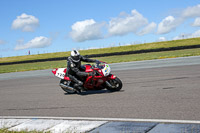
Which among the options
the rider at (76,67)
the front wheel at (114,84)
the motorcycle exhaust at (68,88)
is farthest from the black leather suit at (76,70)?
the front wheel at (114,84)

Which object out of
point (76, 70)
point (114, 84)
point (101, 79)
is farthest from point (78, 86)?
point (114, 84)

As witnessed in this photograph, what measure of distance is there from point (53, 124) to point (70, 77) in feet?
13.6

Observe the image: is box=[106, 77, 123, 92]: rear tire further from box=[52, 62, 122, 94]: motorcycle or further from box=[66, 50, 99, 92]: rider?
box=[66, 50, 99, 92]: rider

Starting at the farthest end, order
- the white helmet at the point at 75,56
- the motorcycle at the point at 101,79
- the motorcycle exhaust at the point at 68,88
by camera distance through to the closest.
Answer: the motorcycle exhaust at the point at 68,88 → the white helmet at the point at 75,56 → the motorcycle at the point at 101,79

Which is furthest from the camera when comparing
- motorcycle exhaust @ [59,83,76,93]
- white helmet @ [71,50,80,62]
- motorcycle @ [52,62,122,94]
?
motorcycle exhaust @ [59,83,76,93]

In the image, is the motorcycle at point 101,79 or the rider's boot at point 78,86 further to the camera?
the rider's boot at point 78,86

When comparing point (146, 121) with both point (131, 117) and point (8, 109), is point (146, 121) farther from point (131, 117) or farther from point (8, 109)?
point (8, 109)

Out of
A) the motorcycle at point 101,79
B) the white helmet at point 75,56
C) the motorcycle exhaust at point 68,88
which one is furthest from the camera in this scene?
the motorcycle exhaust at point 68,88

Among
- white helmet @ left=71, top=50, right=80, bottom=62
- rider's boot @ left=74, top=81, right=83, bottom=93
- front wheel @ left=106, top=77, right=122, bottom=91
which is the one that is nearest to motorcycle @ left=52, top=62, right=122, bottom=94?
front wheel @ left=106, top=77, right=122, bottom=91

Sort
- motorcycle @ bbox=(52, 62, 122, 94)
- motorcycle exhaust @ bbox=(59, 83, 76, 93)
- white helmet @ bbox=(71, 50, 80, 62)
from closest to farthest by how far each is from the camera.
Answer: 1. motorcycle @ bbox=(52, 62, 122, 94)
2. white helmet @ bbox=(71, 50, 80, 62)
3. motorcycle exhaust @ bbox=(59, 83, 76, 93)

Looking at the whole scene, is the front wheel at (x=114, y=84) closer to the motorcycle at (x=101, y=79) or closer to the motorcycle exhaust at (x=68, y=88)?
the motorcycle at (x=101, y=79)

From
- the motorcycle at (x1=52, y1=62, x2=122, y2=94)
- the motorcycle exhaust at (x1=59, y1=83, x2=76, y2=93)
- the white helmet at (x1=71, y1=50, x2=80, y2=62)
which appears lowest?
the motorcycle exhaust at (x1=59, y1=83, x2=76, y2=93)

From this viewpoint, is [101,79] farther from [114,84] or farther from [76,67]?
[76,67]

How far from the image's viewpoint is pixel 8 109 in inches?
299
